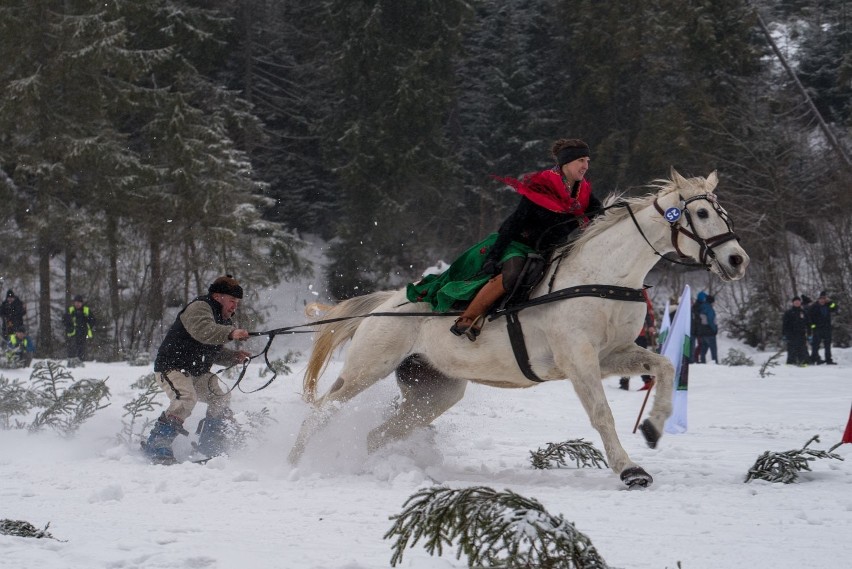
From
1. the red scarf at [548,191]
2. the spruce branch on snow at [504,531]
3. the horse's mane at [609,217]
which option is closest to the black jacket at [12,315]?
the red scarf at [548,191]

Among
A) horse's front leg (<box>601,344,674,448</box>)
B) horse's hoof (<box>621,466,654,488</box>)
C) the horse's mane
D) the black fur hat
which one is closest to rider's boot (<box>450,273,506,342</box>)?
the horse's mane

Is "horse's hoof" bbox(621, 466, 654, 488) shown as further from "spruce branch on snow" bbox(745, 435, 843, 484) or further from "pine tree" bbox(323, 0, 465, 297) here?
"pine tree" bbox(323, 0, 465, 297)

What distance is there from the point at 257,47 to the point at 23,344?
738 inches

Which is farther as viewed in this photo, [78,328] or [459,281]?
[78,328]

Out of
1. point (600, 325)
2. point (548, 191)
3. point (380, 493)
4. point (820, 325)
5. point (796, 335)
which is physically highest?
point (548, 191)

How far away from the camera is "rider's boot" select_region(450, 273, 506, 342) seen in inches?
263

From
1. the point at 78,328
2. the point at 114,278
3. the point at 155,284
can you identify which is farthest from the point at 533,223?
the point at 114,278

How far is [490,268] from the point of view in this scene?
272 inches

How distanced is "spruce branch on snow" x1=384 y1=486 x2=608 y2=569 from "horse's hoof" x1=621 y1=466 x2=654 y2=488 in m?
2.76

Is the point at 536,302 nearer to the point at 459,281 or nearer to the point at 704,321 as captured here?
the point at 459,281

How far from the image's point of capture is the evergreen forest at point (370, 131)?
24.8 meters

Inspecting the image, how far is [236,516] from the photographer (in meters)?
4.93

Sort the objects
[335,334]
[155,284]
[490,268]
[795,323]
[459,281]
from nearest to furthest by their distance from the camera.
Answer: [490,268] < [459,281] < [335,334] < [795,323] < [155,284]

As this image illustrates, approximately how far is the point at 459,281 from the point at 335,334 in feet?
4.91
